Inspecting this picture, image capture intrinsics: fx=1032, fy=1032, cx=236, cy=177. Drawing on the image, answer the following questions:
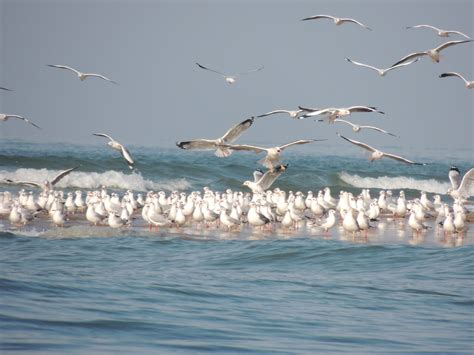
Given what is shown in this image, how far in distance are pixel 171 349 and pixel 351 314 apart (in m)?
2.91

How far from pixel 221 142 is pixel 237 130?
1.22ft

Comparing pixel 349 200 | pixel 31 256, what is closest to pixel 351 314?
pixel 31 256

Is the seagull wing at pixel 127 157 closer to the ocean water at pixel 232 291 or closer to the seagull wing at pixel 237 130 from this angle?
the ocean water at pixel 232 291

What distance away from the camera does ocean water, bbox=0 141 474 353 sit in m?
10.9

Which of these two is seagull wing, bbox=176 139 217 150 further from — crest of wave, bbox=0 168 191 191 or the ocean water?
crest of wave, bbox=0 168 191 191

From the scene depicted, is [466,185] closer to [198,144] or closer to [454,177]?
[454,177]

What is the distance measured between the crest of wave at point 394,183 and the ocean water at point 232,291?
20.3 metres

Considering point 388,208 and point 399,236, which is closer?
point 399,236

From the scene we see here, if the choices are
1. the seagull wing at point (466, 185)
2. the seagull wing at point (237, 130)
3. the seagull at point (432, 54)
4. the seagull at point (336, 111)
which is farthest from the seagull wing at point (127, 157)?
the seagull wing at point (466, 185)

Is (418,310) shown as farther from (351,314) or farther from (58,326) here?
(58,326)

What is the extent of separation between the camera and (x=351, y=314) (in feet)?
40.9

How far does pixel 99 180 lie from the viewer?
112ft

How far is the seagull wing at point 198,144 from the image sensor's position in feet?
53.4

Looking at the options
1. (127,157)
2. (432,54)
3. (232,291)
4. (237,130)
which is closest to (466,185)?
(432,54)
